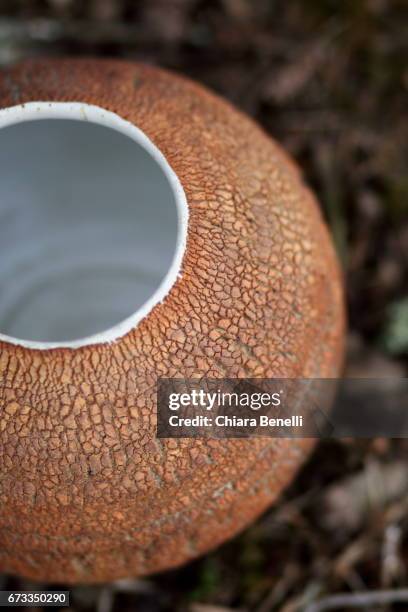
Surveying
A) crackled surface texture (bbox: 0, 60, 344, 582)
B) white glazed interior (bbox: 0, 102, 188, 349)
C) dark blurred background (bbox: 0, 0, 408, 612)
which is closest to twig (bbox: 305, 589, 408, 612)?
dark blurred background (bbox: 0, 0, 408, 612)

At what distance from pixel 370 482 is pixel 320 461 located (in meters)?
0.14

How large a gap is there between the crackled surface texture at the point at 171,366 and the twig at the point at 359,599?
0.52 m

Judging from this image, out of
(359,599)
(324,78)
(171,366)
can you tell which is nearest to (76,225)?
(171,366)

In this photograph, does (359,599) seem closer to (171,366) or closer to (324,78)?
(171,366)

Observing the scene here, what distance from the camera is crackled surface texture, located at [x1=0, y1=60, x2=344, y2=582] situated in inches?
50.9

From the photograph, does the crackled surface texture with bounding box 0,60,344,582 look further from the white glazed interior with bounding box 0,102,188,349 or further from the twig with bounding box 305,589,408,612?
the twig with bounding box 305,589,408,612

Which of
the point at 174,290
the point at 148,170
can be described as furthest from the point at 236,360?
the point at 148,170

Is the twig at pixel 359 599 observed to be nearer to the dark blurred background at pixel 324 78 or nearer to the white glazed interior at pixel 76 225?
the dark blurred background at pixel 324 78

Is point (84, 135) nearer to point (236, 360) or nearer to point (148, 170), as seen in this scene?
point (148, 170)

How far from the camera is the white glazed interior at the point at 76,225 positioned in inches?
64.3

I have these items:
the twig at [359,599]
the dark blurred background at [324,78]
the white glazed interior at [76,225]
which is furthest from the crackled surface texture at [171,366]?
the dark blurred background at [324,78]

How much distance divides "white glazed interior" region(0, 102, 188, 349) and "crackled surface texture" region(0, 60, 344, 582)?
0.14 meters

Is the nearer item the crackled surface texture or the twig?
the crackled surface texture

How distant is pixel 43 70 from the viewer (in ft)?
5.13
